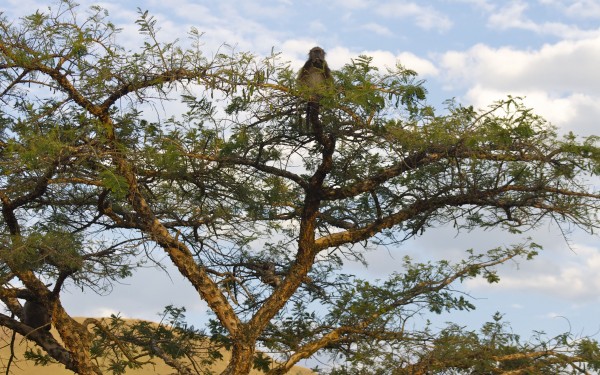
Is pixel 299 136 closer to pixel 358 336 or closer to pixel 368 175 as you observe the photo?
pixel 368 175

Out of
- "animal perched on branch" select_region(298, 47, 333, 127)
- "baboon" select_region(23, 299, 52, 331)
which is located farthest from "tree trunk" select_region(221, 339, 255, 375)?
"baboon" select_region(23, 299, 52, 331)

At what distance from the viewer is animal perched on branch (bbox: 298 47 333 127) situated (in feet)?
28.5

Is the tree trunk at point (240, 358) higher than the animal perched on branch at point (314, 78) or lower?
lower

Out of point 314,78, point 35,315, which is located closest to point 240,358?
point 35,315

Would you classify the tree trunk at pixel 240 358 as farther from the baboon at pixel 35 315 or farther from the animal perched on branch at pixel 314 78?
the baboon at pixel 35 315

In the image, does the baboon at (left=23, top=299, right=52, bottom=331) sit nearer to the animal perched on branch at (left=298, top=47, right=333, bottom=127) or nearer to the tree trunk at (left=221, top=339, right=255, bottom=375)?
the tree trunk at (left=221, top=339, right=255, bottom=375)

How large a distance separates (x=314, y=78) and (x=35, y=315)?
5.09 m

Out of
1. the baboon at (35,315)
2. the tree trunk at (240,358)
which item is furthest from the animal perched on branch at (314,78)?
the baboon at (35,315)

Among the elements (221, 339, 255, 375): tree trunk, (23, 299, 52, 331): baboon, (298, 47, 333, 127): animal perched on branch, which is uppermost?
(298, 47, 333, 127): animal perched on branch

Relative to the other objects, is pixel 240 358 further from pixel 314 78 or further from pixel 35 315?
pixel 314 78

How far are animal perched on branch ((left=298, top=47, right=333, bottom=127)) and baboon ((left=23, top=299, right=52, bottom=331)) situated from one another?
4.67 m

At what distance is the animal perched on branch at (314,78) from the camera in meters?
8.69

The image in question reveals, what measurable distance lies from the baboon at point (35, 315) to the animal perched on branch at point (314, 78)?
467cm

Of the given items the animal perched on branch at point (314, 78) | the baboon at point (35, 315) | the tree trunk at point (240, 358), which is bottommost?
the tree trunk at point (240, 358)
